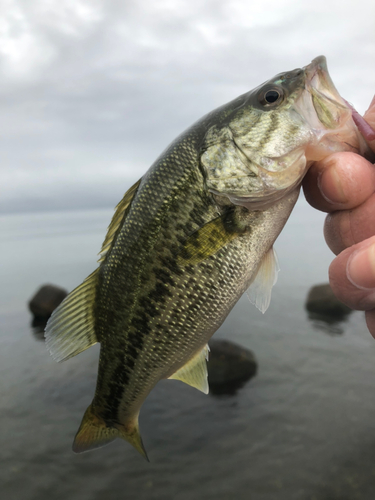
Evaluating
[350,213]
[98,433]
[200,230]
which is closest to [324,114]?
[350,213]

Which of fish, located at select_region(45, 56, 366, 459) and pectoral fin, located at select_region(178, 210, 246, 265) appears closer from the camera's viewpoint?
fish, located at select_region(45, 56, 366, 459)

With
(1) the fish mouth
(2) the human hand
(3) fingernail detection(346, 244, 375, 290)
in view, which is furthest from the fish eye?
(3) fingernail detection(346, 244, 375, 290)

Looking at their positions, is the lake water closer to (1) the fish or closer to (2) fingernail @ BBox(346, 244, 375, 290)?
(1) the fish

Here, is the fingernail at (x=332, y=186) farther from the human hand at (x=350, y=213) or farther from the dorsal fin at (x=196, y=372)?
the dorsal fin at (x=196, y=372)

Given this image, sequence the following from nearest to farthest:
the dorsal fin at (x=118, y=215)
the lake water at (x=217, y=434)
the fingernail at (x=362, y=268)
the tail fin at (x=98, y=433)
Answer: the fingernail at (x=362, y=268) → the dorsal fin at (x=118, y=215) → the tail fin at (x=98, y=433) → the lake water at (x=217, y=434)

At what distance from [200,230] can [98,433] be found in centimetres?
249

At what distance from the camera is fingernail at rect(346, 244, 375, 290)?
207cm

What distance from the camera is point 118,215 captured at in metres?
2.91

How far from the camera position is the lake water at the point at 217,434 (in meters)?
8.09

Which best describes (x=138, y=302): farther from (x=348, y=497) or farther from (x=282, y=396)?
(x=282, y=396)

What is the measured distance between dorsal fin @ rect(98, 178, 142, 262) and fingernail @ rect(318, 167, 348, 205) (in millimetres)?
1549

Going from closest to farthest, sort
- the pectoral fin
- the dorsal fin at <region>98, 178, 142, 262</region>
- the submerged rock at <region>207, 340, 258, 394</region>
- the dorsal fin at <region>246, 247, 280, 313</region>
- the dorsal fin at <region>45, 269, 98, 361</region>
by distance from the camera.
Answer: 1. the pectoral fin
2. the dorsal fin at <region>246, 247, 280, 313</region>
3. the dorsal fin at <region>98, 178, 142, 262</region>
4. the dorsal fin at <region>45, 269, 98, 361</region>
5. the submerged rock at <region>207, 340, 258, 394</region>

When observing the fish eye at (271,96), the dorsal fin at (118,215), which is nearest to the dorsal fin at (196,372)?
the dorsal fin at (118,215)

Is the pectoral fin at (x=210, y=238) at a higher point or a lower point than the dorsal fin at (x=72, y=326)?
higher
